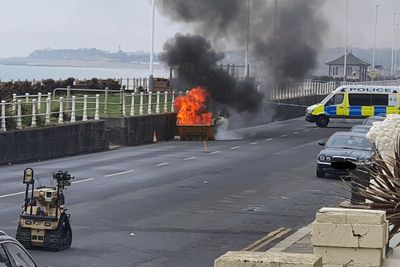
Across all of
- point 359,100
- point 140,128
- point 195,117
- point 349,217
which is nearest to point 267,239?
point 349,217

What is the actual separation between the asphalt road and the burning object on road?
19.5ft

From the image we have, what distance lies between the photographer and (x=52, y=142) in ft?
95.4

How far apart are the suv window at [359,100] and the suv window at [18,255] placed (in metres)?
45.0

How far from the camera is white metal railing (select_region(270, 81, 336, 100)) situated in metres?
61.4

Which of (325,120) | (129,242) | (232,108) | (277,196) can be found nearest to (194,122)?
(232,108)

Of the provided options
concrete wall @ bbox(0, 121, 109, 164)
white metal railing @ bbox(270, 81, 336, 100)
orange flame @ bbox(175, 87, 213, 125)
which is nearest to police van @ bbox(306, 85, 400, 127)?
white metal railing @ bbox(270, 81, 336, 100)

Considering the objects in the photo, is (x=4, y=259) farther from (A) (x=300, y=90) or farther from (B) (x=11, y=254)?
(A) (x=300, y=90)

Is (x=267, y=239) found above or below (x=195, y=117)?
below

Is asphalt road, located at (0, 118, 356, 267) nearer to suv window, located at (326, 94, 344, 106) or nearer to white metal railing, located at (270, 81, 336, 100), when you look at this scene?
suv window, located at (326, 94, 344, 106)

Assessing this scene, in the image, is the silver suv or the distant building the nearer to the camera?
the silver suv

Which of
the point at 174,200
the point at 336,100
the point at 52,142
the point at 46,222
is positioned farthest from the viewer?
the point at 336,100

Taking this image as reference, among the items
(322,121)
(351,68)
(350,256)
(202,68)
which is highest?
(351,68)

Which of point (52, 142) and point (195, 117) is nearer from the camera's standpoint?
point (52, 142)

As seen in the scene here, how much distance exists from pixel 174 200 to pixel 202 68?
28365mm
